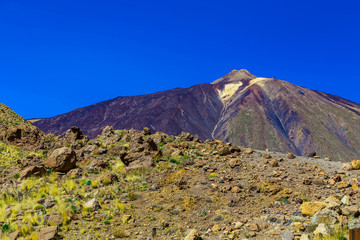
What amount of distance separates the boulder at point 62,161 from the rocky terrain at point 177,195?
5cm

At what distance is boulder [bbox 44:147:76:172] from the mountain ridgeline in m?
123

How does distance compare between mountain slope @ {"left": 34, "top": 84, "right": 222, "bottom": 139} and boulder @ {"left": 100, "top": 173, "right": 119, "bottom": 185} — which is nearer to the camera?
boulder @ {"left": 100, "top": 173, "right": 119, "bottom": 185}

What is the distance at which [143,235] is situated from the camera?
9.63 metres

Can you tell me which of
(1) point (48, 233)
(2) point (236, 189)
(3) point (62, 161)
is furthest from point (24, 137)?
(2) point (236, 189)

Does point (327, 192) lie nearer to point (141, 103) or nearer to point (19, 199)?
point (19, 199)

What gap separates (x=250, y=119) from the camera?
163 meters

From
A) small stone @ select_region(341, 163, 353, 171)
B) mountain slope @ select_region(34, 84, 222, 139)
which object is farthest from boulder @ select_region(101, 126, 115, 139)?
mountain slope @ select_region(34, 84, 222, 139)

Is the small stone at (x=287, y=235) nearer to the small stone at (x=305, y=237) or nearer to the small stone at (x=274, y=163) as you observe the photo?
the small stone at (x=305, y=237)

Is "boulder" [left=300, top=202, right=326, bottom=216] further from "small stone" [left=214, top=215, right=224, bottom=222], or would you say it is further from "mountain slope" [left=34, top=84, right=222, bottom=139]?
"mountain slope" [left=34, top=84, right=222, bottom=139]

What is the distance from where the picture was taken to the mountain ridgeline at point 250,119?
142m

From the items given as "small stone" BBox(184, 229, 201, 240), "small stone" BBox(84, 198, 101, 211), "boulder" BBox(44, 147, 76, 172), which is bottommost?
"small stone" BBox(184, 229, 201, 240)

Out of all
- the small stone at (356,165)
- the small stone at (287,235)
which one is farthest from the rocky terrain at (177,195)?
the small stone at (356,165)

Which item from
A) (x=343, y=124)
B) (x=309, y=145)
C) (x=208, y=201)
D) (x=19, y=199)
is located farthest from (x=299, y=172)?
(x=343, y=124)

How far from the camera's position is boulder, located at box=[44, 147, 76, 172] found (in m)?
15.3
